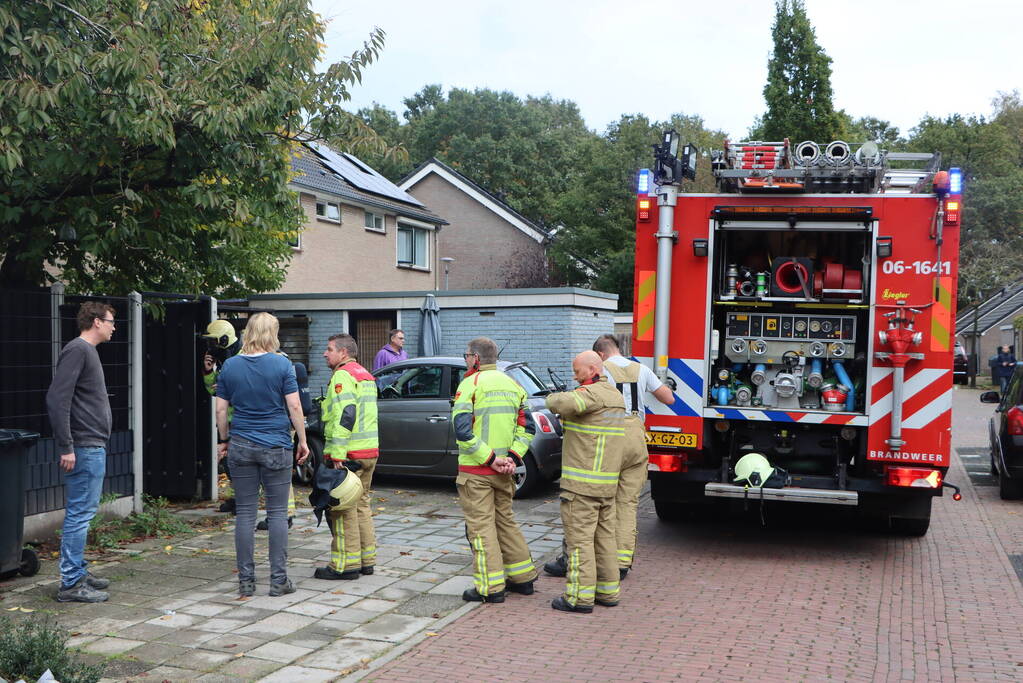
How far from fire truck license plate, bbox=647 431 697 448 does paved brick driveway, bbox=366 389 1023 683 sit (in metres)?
0.95

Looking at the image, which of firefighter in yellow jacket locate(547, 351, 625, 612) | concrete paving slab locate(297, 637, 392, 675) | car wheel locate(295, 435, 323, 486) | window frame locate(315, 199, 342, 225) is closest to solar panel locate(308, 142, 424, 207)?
window frame locate(315, 199, 342, 225)

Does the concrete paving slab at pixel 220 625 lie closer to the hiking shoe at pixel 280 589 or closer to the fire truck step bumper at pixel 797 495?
the hiking shoe at pixel 280 589

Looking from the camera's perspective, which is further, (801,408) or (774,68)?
(774,68)

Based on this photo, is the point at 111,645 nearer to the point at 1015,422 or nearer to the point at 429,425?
the point at 429,425

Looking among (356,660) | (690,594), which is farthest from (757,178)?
(356,660)

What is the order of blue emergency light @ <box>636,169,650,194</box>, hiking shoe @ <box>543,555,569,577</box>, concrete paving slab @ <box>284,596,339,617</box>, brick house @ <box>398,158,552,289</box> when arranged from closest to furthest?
concrete paving slab @ <box>284,596,339,617</box> < hiking shoe @ <box>543,555,569,577</box> < blue emergency light @ <box>636,169,650,194</box> < brick house @ <box>398,158,552,289</box>

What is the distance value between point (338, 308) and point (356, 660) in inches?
520

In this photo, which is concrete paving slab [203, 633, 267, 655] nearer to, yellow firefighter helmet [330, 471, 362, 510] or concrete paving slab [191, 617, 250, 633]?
concrete paving slab [191, 617, 250, 633]

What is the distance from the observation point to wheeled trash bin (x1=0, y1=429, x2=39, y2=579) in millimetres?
6402

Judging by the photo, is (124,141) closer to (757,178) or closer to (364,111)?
(757,178)

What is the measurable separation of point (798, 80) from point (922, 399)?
1989 cm


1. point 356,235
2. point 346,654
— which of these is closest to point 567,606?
point 346,654

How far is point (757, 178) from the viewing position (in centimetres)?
758

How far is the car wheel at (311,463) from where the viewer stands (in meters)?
10.8
